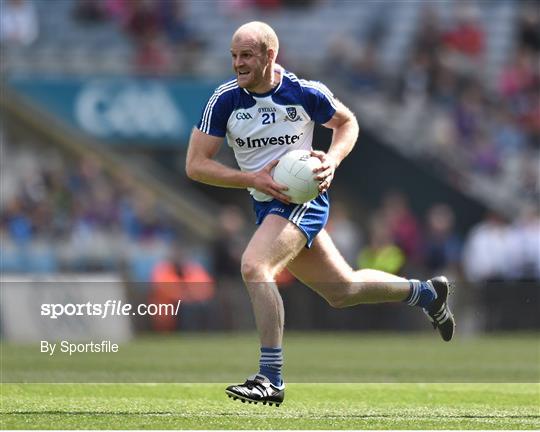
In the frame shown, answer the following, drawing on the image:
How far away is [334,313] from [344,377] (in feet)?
28.7

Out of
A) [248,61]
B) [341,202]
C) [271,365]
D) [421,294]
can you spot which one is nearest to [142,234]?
[341,202]

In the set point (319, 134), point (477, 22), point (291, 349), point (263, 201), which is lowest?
point (291, 349)

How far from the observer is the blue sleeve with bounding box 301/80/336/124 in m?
9.15

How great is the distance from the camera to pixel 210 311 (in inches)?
796

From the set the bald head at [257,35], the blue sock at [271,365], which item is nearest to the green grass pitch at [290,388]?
the blue sock at [271,365]

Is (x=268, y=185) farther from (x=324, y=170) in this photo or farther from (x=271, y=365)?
(x=271, y=365)

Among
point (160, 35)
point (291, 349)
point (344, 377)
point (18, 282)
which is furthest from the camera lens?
point (160, 35)

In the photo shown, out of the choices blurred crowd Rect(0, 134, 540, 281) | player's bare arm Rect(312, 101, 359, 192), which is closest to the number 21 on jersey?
player's bare arm Rect(312, 101, 359, 192)

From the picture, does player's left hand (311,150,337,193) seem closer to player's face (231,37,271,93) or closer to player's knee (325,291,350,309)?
player's face (231,37,271,93)

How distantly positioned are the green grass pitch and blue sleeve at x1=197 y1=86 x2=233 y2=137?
1693 millimetres

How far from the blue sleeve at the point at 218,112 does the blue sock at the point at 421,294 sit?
172 cm

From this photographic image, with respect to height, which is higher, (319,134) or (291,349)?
(319,134)

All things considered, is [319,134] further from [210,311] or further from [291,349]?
[291,349]

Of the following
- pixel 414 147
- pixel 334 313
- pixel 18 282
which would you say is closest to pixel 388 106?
pixel 414 147
